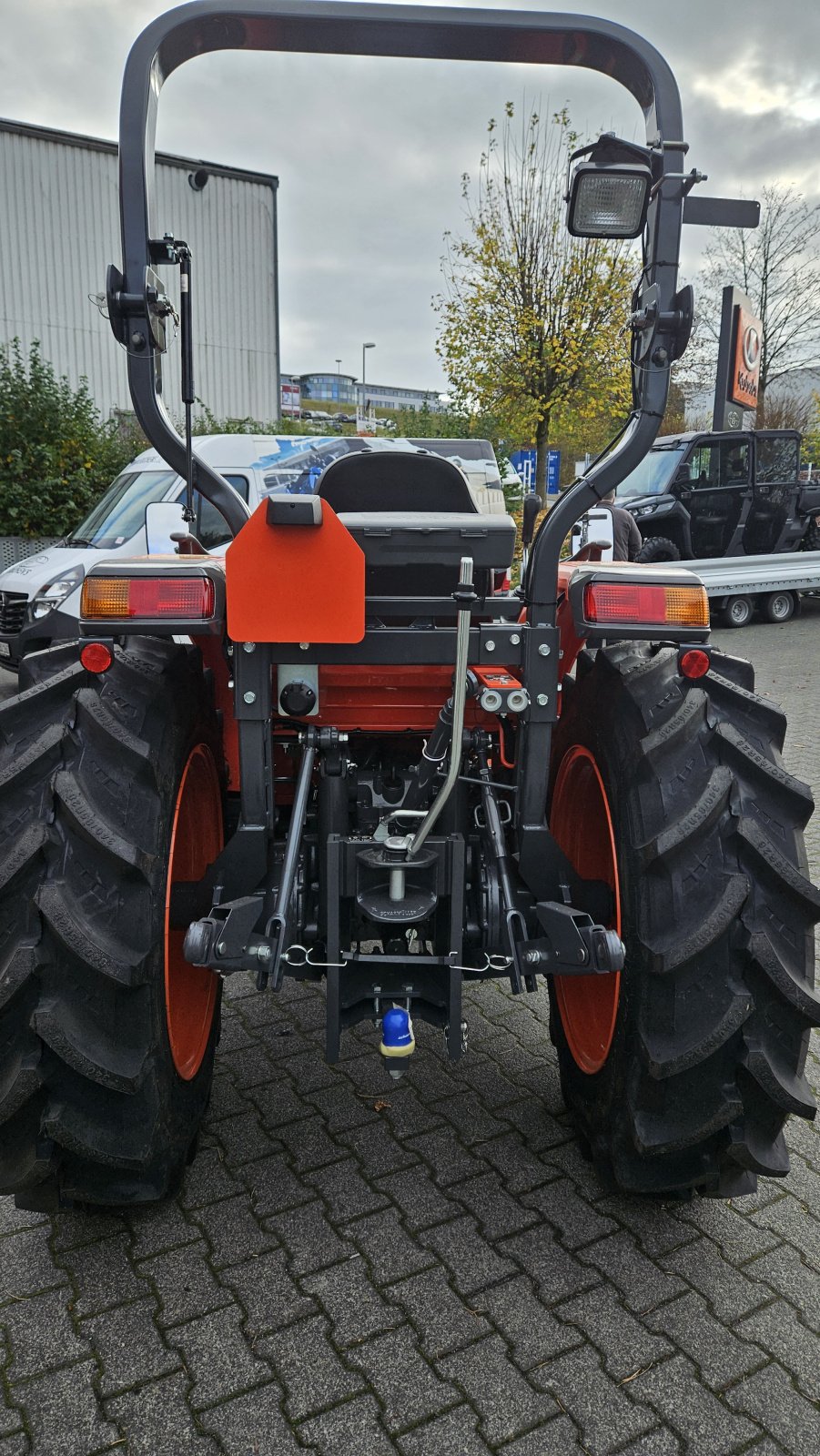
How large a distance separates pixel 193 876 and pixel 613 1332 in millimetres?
1488

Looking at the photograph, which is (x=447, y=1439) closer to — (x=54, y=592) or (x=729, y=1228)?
(x=729, y=1228)

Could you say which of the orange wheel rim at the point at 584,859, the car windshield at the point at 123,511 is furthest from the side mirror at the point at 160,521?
the car windshield at the point at 123,511

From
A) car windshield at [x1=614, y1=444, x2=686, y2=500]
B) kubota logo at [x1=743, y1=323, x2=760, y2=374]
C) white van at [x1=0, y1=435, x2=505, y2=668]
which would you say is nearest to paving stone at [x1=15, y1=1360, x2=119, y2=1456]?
white van at [x1=0, y1=435, x2=505, y2=668]

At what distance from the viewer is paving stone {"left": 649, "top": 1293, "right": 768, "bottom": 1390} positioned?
2033 millimetres

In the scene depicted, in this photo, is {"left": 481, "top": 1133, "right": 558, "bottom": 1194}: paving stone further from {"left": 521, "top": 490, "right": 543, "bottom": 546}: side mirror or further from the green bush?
the green bush

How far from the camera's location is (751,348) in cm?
A: 1084

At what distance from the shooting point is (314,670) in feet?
7.84

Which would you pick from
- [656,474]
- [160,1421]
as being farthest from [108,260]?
[160,1421]

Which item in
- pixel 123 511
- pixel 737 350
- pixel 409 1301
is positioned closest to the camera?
pixel 409 1301

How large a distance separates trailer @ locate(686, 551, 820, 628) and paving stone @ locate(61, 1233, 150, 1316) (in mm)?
11179

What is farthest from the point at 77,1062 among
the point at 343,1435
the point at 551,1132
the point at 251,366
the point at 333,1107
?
the point at 251,366

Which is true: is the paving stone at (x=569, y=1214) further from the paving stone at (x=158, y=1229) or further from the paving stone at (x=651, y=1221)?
the paving stone at (x=158, y=1229)

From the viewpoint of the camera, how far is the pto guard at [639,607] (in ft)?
7.22

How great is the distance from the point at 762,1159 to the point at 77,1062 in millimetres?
1439
